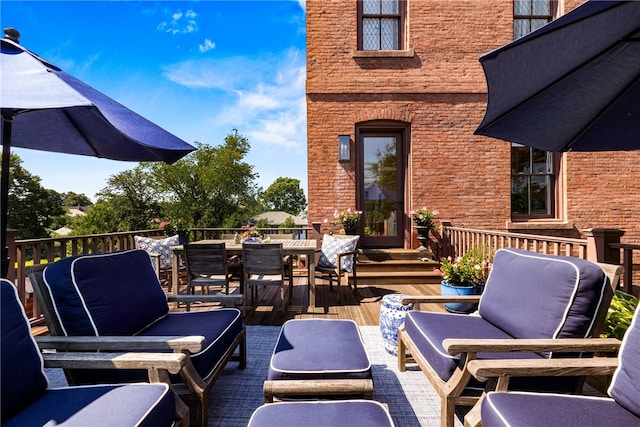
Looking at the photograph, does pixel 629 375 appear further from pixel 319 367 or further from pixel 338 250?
pixel 338 250

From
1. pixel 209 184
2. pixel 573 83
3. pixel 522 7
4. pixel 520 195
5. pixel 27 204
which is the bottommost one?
pixel 520 195

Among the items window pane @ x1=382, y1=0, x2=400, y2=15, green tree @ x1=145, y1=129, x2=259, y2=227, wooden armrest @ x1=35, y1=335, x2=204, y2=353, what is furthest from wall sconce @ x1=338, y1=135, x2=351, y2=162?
green tree @ x1=145, y1=129, x2=259, y2=227

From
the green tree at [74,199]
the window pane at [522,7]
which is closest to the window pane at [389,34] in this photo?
the window pane at [522,7]

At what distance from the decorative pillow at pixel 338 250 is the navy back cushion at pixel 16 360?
355 cm

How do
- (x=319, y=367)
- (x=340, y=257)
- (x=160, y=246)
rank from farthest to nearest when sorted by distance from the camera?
1. (x=160, y=246)
2. (x=340, y=257)
3. (x=319, y=367)

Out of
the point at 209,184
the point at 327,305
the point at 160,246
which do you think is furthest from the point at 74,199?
the point at 327,305

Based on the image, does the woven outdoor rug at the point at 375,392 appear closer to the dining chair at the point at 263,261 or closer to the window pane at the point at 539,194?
the dining chair at the point at 263,261

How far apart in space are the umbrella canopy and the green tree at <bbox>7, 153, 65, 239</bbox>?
29844 mm

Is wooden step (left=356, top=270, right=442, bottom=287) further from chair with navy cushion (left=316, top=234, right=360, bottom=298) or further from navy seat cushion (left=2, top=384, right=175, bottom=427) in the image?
navy seat cushion (left=2, top=384, right=175, bottom=427)

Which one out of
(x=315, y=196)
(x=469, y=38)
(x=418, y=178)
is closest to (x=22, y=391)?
(x=315, y=196)

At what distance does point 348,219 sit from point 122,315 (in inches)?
165

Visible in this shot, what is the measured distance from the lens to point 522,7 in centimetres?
606

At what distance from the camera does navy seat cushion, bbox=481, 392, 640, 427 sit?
1.17m

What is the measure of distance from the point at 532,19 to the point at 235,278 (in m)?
7.77
